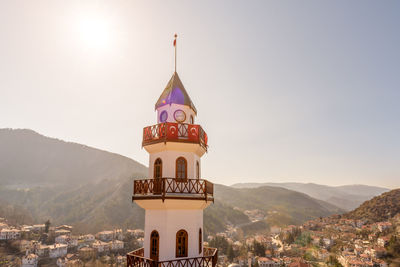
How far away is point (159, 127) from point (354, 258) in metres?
160

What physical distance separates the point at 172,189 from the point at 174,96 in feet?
22.2

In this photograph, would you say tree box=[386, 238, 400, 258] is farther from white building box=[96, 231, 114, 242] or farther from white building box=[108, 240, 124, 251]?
white building box=[96, 231, 114, 242]

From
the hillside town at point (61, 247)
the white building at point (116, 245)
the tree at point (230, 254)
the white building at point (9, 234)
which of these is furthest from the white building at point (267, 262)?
the white building at point (9, 234)

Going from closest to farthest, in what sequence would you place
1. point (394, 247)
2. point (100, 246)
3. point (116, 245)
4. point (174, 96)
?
point (174, 96)
point (394, 247)
point (100, 246)
point (116, 245)

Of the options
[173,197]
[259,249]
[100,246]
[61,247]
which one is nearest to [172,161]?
[173,197]

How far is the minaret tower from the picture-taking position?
16828 mm

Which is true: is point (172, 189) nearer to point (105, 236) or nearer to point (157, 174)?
point (157, 174)

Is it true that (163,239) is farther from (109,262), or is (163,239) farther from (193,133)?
(109,262)

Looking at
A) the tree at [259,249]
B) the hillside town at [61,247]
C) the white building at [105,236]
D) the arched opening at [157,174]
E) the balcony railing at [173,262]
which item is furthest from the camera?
the white building at [105,236]

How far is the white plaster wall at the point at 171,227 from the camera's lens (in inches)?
Answer: 661

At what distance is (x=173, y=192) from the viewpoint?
16.9m

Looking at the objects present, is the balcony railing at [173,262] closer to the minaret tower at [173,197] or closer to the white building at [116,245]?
the minaret tower at [173,197]

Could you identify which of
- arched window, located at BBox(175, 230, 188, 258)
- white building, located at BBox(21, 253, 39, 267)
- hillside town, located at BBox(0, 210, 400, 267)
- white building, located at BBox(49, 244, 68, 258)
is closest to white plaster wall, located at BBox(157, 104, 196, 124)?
arched window, located at BBox(175, 230, 188, 258)

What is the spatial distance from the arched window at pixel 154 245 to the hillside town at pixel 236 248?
128 m
